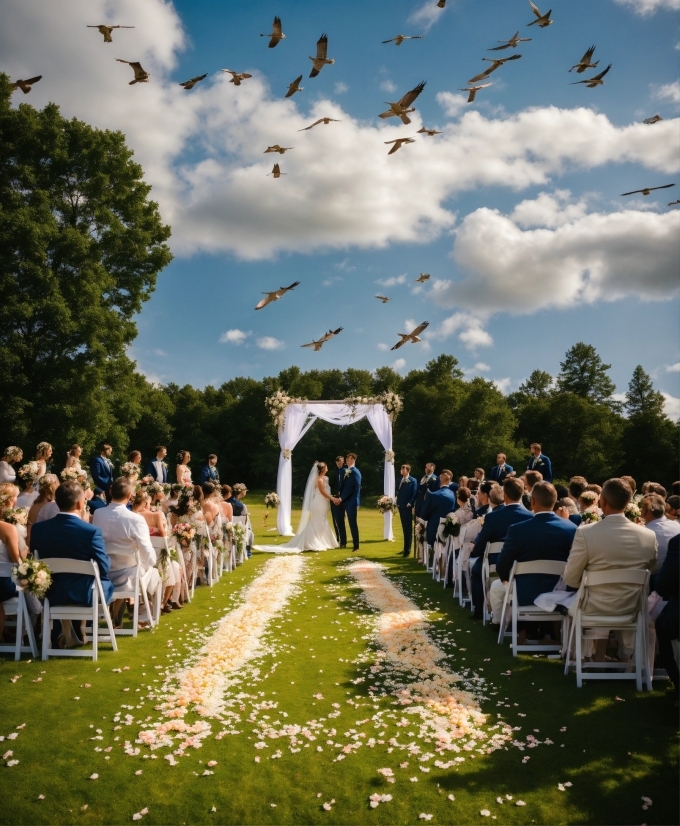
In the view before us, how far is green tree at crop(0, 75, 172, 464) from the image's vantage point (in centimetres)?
2209

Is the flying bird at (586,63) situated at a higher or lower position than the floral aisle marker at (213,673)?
higher

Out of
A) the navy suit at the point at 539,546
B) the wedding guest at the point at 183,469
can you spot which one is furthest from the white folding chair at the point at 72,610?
the wedding guest at the point at 183,469

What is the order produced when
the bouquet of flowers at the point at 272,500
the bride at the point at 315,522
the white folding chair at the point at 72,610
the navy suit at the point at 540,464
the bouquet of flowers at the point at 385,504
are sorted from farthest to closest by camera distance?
the bouquet of flowers at the point at 272,500
the bouquet of flowers at the point at 385,504
the bride at the point at 315,522
the navy suit at the point at 540,464
the white folding chair at the point at 72,610

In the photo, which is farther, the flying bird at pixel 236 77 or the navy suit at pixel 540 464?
the navy suit at pixel 540 464

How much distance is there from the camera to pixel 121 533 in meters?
6.70

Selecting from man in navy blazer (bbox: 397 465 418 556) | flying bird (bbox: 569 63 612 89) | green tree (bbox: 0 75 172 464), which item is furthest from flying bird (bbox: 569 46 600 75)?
green tree (bbox: 0 75 172 464)

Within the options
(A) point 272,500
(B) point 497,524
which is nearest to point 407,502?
(A) point 272,500

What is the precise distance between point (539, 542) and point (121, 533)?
4.21 meters

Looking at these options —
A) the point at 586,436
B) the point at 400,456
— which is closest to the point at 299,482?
the point at 400,456

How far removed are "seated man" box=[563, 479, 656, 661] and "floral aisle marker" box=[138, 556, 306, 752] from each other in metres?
3.00

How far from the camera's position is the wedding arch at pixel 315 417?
18797mm

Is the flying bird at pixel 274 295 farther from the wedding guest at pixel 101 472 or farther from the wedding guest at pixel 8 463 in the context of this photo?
the wedding guest at pixel 101 472

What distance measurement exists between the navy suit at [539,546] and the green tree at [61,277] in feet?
63.6

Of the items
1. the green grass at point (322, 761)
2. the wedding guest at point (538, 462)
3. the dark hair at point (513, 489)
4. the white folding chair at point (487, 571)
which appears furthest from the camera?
the wedding guest at point (538, 462)
